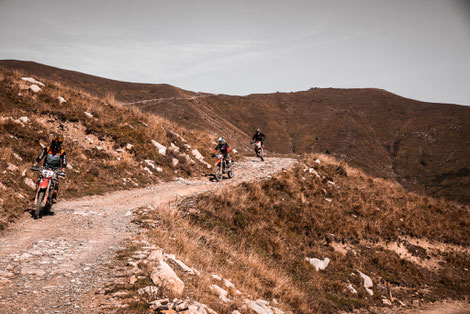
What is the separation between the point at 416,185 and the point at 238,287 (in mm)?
103471

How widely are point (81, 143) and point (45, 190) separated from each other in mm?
7902

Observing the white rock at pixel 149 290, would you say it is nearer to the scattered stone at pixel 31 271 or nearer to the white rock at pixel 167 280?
the white rock at pixel 167 280

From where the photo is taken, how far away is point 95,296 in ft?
15.0

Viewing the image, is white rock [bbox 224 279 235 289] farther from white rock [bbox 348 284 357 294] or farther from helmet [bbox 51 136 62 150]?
helmet [bbox 51 136 62 150]

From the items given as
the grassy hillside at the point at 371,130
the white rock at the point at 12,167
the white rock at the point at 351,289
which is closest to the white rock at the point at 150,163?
the white rock at the point at 12,167

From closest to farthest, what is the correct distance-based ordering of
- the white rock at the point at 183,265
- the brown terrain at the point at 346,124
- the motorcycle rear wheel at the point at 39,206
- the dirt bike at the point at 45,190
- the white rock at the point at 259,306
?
1. the white rock at the point at 259,306
2. the white rock at the point at 183,265
3. the motorcycle rear wheel at the point at 39,206
4. the dirt bike at the point at 45,190
5. the brown terrain at the point at 346,124

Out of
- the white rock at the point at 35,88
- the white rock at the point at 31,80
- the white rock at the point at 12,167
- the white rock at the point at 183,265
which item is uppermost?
the white rock at the point at 31,80

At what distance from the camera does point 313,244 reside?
13.9 meters

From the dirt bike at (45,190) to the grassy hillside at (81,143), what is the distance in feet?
2.06

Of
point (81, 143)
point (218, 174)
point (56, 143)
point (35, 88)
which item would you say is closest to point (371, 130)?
point (218, 174)

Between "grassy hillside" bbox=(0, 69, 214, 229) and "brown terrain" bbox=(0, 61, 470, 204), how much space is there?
49.5m

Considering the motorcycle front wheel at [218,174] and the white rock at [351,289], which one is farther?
the motorcycle front wheel at [218,174]

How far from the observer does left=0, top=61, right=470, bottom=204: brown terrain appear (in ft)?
292

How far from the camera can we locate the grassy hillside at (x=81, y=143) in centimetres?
1134
